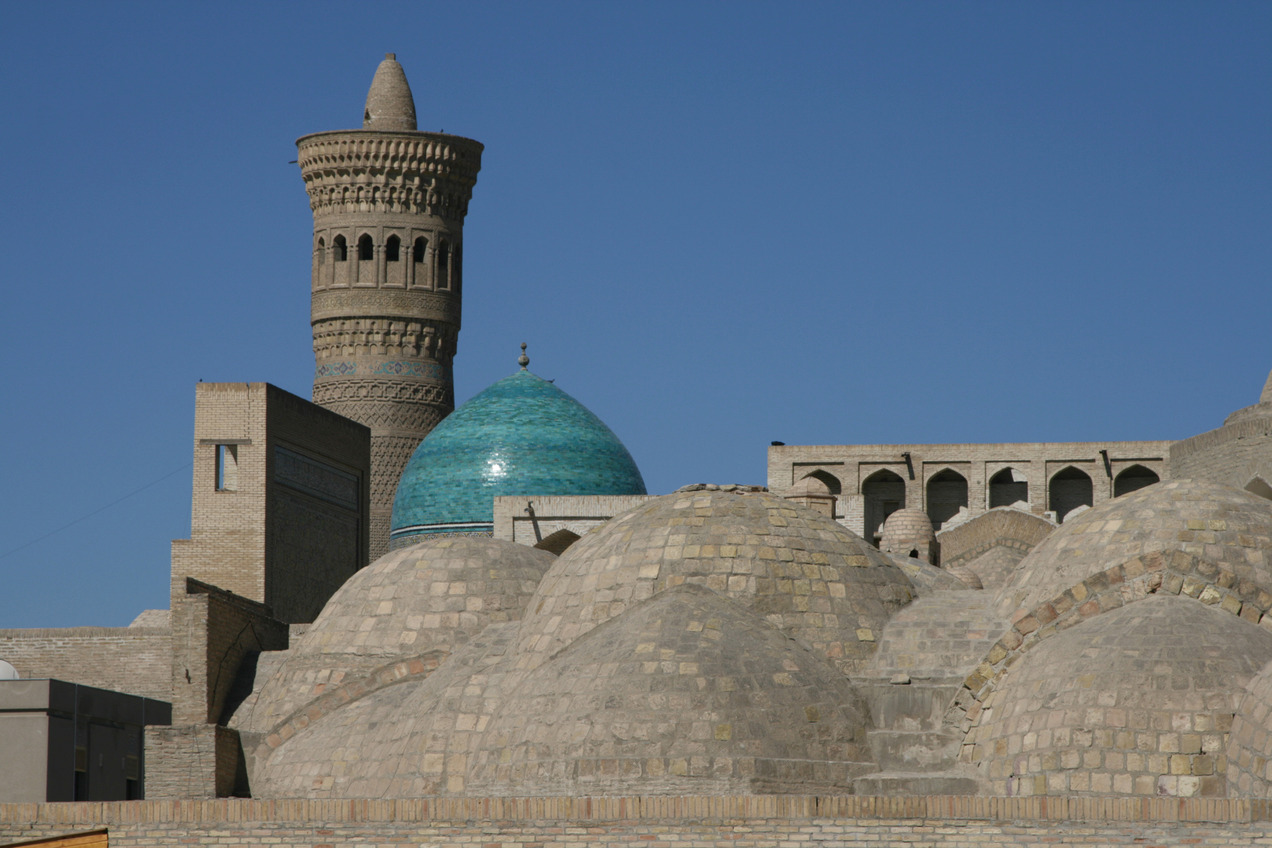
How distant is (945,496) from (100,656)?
476 inches

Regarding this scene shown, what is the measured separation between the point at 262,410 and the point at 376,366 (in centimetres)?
796

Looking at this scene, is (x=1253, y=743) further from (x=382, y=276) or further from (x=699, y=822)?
(x=382, y=276)

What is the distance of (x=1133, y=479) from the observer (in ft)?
92.2

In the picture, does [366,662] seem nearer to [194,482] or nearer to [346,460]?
[194,482]

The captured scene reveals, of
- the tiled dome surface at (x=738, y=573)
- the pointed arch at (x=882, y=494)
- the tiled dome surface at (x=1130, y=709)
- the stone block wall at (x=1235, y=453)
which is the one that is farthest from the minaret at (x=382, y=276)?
the tiled dome surface at (x=1130, y=709)

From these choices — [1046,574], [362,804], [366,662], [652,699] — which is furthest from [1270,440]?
[362,804]

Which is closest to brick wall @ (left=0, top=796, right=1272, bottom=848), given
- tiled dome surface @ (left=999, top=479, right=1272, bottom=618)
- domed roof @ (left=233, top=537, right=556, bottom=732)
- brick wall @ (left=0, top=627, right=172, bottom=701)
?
tiled dome surface @ (left=999, top=479, right=1272, bottom=618)

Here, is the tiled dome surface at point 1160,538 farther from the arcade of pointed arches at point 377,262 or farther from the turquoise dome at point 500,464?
the arcade of pointed arches at point 377,262

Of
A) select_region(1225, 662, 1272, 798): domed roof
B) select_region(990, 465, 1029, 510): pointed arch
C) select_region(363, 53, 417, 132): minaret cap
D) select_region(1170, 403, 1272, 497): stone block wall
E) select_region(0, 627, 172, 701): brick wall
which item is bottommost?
select_region(1225, 662, 1272, 798): domed roof

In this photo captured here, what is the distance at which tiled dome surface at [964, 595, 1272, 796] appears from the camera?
11.5 m

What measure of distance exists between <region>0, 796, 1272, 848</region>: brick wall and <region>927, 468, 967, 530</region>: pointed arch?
58.2ft

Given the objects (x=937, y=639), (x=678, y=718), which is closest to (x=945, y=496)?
(x=937, y=639)

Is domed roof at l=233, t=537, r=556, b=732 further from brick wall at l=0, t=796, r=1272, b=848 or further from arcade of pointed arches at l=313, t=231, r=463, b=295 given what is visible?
arcade of pointed arches at l=313, t=231, r=463, b=295

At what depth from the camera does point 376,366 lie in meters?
31.7
